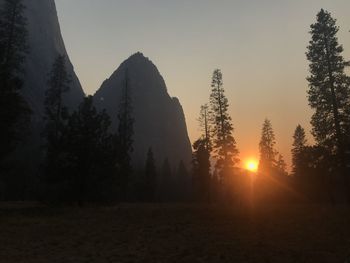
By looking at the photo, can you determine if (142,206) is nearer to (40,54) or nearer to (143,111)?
(40,54)

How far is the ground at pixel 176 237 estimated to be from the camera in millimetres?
13734

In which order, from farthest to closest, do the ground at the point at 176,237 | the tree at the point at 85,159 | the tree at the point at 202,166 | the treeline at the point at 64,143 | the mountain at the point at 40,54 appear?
the mountain at the point at 40,54 → the tree at the point at 202,166 → the tree at the point at 85,159 → the treeline at the point at 64,143 → the ground at the point at 176,237

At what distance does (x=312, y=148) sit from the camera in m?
35.6

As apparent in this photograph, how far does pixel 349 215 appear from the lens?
21453 mm

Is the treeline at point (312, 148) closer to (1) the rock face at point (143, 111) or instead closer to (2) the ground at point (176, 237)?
(2) the ground at point (176, 237)

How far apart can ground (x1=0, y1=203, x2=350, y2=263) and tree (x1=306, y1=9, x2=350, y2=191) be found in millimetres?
9767

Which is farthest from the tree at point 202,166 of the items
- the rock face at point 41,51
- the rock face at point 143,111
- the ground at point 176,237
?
the rock face at point 143,111

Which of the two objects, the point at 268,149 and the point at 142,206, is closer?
the point at 142,206

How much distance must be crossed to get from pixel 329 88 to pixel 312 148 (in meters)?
6.85

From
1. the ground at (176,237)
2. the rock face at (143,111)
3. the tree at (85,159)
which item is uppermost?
the rock face at (143,111)

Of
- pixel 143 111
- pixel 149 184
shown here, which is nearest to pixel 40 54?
pixel 143 111

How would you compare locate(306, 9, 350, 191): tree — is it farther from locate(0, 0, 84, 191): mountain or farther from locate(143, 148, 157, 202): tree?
locate(0, 0, 84, 191): mountain

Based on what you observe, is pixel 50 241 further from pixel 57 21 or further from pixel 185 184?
pixel 57 21

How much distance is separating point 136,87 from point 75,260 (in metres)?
184
